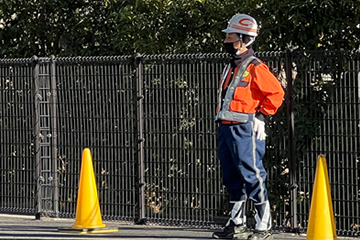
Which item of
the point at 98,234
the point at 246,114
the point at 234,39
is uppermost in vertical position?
the point at 234,39

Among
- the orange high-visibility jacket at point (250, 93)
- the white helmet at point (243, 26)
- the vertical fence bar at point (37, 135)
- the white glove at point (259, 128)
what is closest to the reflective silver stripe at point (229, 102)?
the orange high-visibility jacket at point (250, 93)

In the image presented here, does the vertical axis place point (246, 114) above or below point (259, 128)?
above

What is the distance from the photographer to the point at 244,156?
879 centimetres

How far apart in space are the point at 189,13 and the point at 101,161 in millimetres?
2491

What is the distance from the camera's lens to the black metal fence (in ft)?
31.7

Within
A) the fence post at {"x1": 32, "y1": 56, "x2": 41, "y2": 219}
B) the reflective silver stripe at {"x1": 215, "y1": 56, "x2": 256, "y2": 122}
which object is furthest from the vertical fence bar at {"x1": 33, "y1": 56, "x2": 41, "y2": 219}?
the reflective silver stripe at {"x1": 215, "y1": 56, "x2": 256, "y2": 122}

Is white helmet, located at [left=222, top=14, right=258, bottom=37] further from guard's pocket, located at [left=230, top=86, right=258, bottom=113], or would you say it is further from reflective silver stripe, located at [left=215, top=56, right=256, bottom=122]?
guard's pocket, located at [left=230, top=86, right=258, bottom=113]

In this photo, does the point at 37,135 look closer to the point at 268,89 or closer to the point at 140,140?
the point at 140,140

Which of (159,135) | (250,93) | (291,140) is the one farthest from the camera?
(159,135)

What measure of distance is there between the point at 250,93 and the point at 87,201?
7.44 feet

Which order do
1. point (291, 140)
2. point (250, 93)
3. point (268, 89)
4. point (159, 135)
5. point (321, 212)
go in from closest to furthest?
point (321, 212)
point (268, 89)
point (250, 93)
point (291, 140)
point (159, 135)

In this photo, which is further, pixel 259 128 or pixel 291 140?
pixel 291 140

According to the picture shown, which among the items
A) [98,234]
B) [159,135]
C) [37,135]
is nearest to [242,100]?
[159,135]

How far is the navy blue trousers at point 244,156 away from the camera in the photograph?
8805 mm
